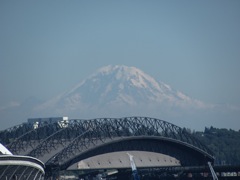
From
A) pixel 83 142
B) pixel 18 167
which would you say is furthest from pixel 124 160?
pixel 18 167

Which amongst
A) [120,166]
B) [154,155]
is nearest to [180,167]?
[154,155]

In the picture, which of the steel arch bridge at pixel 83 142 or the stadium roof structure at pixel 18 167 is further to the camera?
the steel arch bridge at pixel 83 142

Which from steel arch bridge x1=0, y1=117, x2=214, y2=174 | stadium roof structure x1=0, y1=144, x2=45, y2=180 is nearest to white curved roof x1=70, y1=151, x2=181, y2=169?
steel arch bridge x1=0, y1=117, x2=214, y2=174

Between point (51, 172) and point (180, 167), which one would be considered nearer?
point (51, 172)

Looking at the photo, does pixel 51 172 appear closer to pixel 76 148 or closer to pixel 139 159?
pixel 76 148

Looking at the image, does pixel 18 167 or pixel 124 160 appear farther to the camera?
pixel 124 160

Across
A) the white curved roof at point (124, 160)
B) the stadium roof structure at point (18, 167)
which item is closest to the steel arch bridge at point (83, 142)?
the white curved roof at point (124, 160)

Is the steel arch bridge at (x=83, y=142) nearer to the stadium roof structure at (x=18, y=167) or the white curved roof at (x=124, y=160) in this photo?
the white curved roof at (x=124, y=160)

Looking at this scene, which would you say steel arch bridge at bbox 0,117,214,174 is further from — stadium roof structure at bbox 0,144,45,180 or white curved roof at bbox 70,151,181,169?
stadium roof structure at bbox 0,144,45,180

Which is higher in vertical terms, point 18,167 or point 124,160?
point 124,160

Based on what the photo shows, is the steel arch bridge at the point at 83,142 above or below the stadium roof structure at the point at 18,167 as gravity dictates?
above

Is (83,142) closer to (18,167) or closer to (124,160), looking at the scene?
(124,160)

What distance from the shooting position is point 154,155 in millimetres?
195000

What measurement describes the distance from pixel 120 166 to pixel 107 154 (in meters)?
5.40
